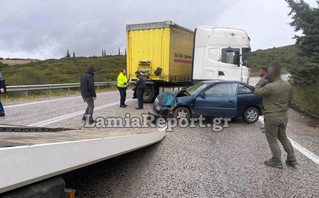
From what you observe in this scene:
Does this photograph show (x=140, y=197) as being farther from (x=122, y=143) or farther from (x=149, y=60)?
(x=149, y=60)

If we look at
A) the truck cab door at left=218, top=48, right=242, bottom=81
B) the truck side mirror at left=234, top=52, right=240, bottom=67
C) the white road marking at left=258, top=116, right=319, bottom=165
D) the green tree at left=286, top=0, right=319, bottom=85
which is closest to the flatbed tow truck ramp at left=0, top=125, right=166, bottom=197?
the white road marking at left=258, top=116, right=319, bottom=165

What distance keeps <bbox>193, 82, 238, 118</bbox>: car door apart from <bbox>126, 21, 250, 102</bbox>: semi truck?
298 centimetres

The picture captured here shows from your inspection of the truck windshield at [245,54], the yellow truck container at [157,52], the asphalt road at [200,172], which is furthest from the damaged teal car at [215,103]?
the yellow truck container at [157,52]

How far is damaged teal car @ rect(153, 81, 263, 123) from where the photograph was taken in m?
7.25

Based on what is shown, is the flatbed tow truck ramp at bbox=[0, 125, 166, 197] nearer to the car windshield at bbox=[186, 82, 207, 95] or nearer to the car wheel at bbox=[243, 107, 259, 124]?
the car windshield at bbox=[186, 82, 207, 95]

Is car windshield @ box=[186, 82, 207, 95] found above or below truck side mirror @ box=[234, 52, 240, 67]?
below

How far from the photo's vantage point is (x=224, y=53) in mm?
10047

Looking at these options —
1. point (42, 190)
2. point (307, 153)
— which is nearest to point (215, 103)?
point (307, 153)

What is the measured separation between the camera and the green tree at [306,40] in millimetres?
12477

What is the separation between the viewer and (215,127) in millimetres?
6887

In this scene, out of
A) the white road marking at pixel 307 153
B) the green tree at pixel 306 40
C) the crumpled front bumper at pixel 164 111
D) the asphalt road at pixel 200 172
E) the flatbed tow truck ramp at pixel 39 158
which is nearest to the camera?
the flatbed tow truck ramp at pixel 39 158

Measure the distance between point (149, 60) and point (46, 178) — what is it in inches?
366
